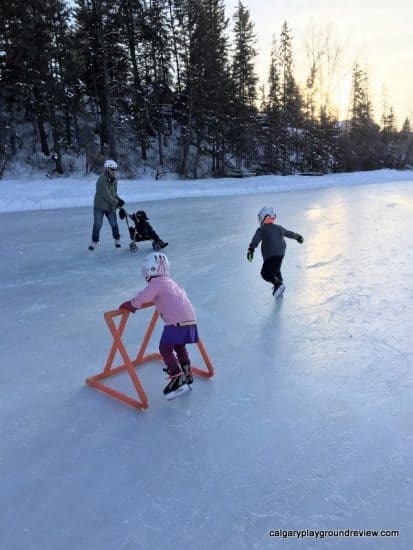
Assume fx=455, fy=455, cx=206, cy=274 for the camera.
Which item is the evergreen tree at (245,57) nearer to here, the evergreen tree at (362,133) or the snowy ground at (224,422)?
the evergreen tree at (362,133)

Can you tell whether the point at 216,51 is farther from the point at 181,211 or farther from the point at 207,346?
the point at 207,346

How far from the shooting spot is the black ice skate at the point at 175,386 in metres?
3.19

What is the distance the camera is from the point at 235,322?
4672mm

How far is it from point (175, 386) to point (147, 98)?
27.4 meters

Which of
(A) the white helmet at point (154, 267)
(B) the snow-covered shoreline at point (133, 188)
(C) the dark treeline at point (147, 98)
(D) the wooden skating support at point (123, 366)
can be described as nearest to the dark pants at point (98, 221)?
(D) the wooden skating support at point (123, 366)

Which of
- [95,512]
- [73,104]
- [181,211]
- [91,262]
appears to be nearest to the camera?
[95,512]

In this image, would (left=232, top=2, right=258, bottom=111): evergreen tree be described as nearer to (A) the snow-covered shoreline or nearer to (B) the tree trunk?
(A) the snow-covered shoreline

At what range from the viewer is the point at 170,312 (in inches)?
124

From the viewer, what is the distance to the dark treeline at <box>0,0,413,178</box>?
71.2 feet

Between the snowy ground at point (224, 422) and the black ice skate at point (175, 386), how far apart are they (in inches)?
2.6

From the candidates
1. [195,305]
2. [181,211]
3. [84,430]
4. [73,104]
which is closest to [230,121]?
[73,104]

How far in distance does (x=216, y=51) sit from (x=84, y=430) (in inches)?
1224

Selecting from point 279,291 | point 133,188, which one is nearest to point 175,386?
point 279,291

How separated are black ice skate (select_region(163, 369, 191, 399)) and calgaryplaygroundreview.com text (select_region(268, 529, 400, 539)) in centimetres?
130
